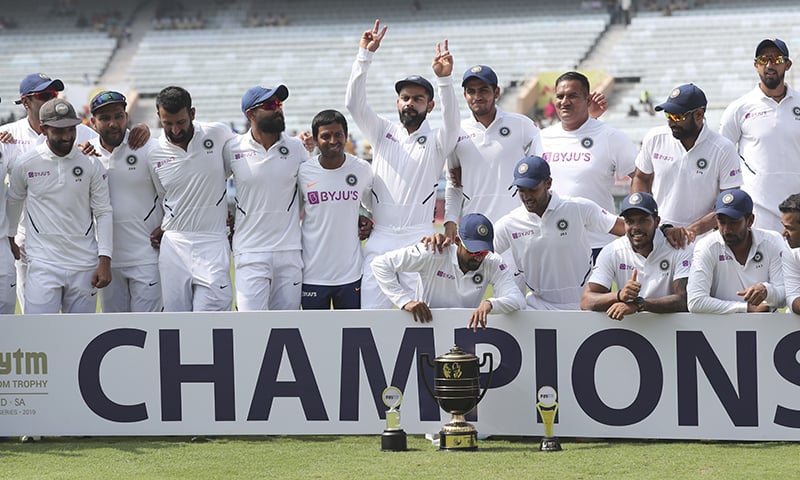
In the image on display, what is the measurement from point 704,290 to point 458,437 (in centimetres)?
171

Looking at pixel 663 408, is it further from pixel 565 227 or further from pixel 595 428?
pixel 565 227

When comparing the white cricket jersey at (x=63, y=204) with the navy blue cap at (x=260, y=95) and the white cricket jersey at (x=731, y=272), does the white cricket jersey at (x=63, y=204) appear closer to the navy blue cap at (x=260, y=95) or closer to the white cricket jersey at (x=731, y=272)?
the navy blue cap at (x=260, y=95)

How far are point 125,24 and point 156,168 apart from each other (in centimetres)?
4059

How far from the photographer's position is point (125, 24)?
47.0m

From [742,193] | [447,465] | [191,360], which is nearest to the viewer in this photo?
[447,465]

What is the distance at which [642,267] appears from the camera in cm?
747

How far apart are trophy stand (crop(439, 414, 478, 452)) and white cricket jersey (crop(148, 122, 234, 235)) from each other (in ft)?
7.69

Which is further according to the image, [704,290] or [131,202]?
[131,202]

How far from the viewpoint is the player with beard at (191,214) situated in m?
8.21

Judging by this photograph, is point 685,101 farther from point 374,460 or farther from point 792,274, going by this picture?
point 374,460

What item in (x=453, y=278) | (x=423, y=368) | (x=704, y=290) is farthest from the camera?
(x=453, y=278)

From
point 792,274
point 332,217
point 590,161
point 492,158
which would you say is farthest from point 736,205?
point 332,217

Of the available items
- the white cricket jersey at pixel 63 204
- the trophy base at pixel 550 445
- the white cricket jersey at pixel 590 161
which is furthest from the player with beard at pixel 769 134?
the white cricket jersey at pixel 63 204

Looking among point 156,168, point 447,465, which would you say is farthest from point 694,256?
point 156,168
